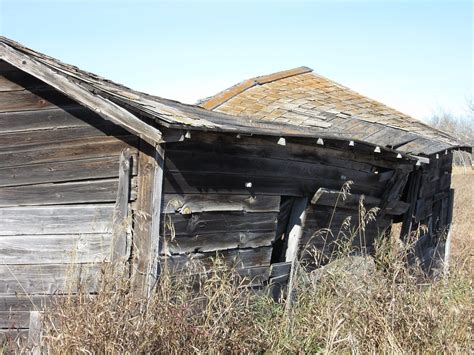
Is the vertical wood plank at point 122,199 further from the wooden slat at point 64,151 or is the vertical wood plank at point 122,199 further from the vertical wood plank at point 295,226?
the vertical wood plank at point 295,226

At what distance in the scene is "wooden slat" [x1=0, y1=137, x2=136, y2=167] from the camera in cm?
613

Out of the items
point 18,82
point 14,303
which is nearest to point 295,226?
point 14,303

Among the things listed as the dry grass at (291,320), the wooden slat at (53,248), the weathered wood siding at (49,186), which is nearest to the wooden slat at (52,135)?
the weathered wood siding at (49,186)

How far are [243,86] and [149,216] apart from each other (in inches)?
296

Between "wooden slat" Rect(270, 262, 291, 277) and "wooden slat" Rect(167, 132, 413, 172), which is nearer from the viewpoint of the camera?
"wooden slat" Rect(167, 132, 413, 172)

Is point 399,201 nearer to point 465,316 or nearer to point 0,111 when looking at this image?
point 465,316

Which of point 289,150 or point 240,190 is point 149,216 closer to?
point 240,190

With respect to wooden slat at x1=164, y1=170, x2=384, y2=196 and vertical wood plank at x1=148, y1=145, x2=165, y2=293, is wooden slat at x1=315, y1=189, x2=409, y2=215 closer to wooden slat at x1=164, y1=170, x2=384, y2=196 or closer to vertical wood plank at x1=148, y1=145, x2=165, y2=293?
wooden slat at x1=164, y1=170, x2=384, y2=196

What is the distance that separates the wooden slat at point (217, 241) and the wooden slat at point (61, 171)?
2.69ft

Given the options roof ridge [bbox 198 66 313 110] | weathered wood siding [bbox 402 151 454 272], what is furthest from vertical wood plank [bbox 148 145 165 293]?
roof ridge [bbox 198 66 313 110]

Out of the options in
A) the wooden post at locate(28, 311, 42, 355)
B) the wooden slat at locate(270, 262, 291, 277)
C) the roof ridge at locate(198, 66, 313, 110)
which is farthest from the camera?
the roof ridge at locate(198, 66, 313, 110)

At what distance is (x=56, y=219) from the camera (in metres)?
6.24

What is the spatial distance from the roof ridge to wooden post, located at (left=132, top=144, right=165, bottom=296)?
234 inches

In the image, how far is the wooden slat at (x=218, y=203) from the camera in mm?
6074
